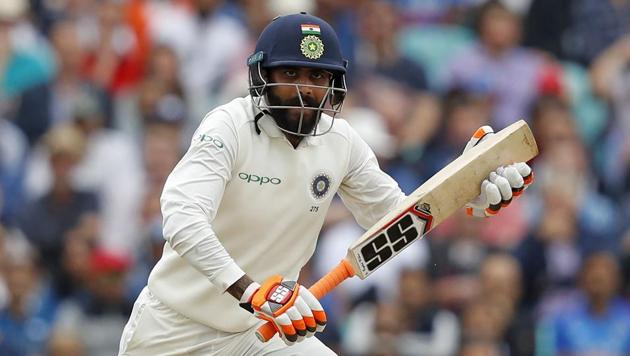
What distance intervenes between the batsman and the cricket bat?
7cm

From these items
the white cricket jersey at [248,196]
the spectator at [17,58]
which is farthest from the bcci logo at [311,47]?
the spectator at [17,58]

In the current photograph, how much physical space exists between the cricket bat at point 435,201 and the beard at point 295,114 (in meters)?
0.48

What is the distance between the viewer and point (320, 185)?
557 cm

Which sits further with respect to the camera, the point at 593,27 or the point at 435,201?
the point at 593,27

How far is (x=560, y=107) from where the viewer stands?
33.7 feet

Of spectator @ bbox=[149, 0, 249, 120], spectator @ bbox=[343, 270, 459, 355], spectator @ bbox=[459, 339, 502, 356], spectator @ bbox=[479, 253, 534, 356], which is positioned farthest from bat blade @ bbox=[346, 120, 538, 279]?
spectator @ bbox=[149, 0, 249, 120]

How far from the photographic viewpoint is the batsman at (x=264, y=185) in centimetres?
537

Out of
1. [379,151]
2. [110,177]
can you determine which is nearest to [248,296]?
[379,151]

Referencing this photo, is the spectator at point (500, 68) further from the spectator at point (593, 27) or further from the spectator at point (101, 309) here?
the spectator at point (101, 309)

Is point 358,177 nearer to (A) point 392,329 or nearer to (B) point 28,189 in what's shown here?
(A) point 392,329

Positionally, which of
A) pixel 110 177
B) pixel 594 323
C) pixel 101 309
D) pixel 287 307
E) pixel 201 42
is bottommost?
pixel 594 323

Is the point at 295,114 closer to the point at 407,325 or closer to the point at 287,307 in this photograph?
the point at 287,307

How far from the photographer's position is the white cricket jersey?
5.25 metres

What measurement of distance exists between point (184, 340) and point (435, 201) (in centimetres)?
114
